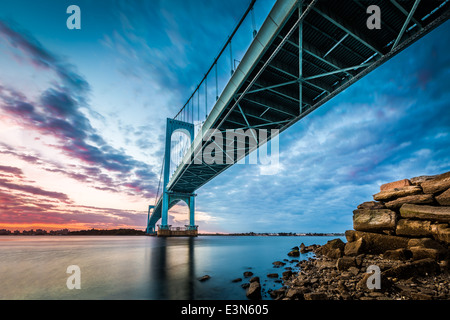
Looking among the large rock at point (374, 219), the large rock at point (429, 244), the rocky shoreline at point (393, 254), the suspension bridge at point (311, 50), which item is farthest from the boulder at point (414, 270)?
the suspension bridge at point (311, 50)

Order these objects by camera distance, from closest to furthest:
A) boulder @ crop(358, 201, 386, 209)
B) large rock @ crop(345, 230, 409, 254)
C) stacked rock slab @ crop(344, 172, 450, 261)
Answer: stacked rock slab @ crop(344, 172, 450, 261) < large rock @ crop(345, 230, 409, 254) < boulder @ crop(358, 201, 386, 209)

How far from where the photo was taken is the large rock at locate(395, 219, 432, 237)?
18.9ft

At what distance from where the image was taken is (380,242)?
6793mm

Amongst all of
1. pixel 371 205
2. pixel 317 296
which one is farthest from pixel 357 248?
pixel 317 296

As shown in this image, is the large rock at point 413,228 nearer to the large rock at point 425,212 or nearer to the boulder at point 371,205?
the large rock at point 425,212

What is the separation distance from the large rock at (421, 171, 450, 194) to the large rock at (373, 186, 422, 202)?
0.23 meters

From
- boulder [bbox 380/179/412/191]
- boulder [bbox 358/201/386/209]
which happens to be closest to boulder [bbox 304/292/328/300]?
boulder [bbox 358/201/386/209]

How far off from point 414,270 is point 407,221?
2.68m

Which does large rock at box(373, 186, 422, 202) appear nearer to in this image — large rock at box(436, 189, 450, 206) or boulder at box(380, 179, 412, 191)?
boulder at box(380, 179, 412, 191)

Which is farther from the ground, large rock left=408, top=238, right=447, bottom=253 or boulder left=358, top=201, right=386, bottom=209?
boulder left=358, top=201, right=386, bottom=209

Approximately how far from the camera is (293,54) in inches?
408

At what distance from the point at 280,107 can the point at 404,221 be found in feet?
35.5
